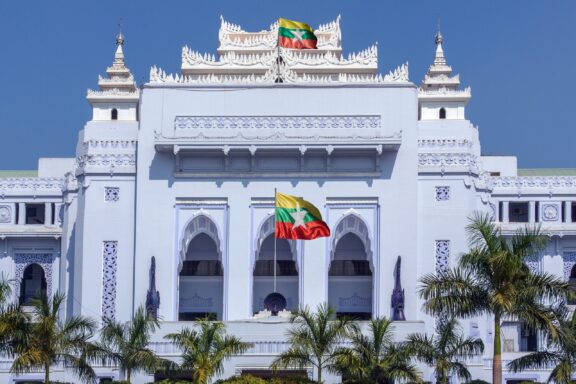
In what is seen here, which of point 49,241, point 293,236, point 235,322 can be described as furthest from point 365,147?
point 49,241

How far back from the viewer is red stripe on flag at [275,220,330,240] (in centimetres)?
4856

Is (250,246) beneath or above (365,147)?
beneath

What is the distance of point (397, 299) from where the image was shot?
49531 mm

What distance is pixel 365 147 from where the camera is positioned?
50125 mm

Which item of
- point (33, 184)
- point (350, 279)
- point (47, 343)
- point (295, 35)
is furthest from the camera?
point (33, 184)

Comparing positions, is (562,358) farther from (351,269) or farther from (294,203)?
(351,269)

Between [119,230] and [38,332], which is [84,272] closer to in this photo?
[119,230]

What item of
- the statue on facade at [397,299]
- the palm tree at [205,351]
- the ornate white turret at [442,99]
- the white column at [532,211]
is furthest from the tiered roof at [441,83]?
the palm tree at [205,351]

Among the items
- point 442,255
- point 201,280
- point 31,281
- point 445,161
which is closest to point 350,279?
point 442,255

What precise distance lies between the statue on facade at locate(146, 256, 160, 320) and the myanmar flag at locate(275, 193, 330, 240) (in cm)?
516

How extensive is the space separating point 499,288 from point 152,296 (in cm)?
1901

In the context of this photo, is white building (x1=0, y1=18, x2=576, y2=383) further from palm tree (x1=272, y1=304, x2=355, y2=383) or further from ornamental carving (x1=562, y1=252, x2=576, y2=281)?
palm tree (x1=272, y1=304, x2=355, y2=383)

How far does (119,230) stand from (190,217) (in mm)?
2779

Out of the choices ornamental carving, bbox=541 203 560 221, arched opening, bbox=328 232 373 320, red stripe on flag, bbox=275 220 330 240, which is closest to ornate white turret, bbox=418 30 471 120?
ornamental carving, bbox=541 203 560 221
